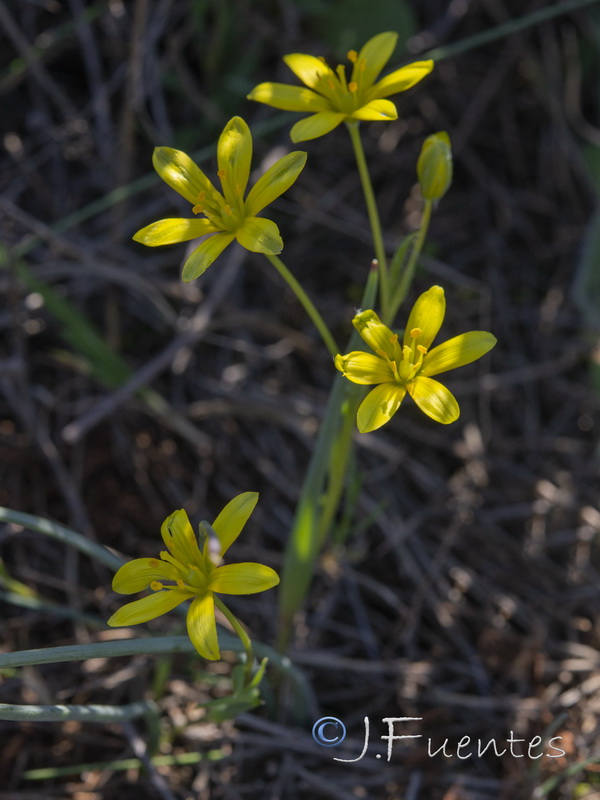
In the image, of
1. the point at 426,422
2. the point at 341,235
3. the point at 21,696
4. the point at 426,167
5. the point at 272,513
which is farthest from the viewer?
the point at 341,235

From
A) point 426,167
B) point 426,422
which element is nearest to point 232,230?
point 426,167

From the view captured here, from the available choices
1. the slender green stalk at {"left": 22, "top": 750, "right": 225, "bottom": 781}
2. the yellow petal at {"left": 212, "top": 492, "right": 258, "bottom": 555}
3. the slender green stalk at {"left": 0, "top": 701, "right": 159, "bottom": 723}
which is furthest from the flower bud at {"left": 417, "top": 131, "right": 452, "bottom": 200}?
the slender green stalk at {"left": 22, "top": 750, "right": 225, "bottom": 781}

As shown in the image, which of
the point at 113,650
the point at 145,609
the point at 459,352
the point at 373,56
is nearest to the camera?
the point at 113,650

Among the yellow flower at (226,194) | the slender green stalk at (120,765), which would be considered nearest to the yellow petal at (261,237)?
the yellow flower at (226,194)

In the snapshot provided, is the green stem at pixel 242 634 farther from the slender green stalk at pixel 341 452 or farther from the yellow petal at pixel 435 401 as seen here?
the yellow petal at pixel 435 401

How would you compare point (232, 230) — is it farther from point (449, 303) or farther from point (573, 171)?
point (573, 171)

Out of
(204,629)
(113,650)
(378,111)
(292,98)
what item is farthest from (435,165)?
(113,650)

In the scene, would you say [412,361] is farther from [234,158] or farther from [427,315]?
[234,158]
